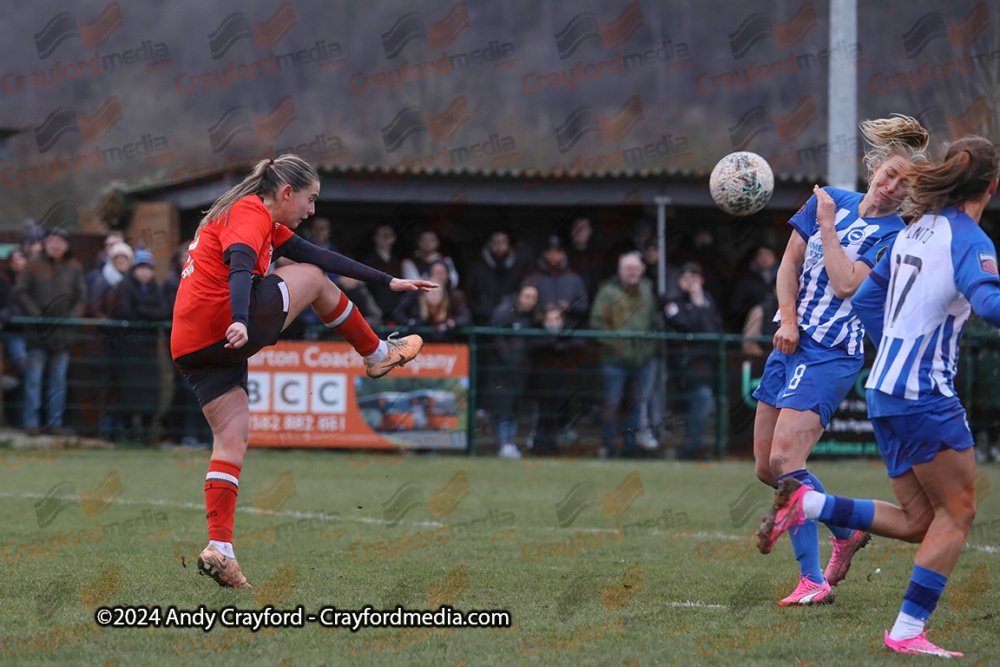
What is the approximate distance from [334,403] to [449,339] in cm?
148

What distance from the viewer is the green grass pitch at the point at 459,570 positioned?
4160 millimetres

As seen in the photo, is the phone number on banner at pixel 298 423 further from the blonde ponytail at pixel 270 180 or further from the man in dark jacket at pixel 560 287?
the blonde ponytail at pixel 270 180

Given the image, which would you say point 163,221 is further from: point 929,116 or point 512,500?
point 929,116

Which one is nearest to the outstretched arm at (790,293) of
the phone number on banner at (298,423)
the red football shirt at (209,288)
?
the red football shirt at (209,288)

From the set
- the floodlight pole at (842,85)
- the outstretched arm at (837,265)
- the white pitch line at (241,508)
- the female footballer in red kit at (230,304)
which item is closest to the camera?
the outstretched arm at (837,265)

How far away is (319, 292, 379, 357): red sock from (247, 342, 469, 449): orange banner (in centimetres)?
663

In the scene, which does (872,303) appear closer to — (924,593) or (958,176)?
(958,176)

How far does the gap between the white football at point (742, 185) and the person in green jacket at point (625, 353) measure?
23.7 feet

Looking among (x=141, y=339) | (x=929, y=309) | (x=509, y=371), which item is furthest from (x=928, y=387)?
(x=141, y=339)

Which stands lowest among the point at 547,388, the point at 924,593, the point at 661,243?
the point at 547,388

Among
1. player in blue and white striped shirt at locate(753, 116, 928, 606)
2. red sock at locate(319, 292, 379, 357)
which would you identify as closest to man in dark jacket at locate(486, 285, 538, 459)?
red sock at locate(319, 292, 379, 357)

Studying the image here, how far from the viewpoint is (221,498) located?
5395 millimetres

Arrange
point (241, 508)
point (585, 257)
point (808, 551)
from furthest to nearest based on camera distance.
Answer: point (585, 257) < point (241, 508) < point (808, 551)

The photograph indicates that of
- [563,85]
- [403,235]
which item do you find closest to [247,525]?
[403,235]
